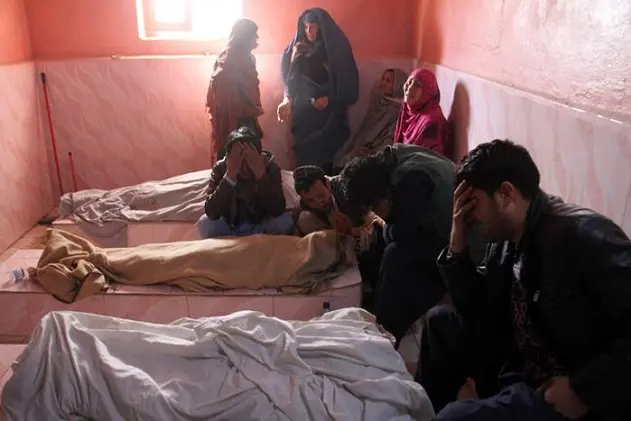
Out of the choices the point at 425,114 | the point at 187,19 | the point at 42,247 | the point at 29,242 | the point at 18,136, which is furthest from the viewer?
the point at 187,19

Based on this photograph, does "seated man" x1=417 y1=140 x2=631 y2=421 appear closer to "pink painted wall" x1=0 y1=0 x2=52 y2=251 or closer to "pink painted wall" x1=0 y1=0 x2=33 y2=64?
"pink painted wall" x1=0 y1=0 x2=52 y2=251

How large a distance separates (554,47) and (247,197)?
148 centimetres

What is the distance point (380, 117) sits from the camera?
3.79 m

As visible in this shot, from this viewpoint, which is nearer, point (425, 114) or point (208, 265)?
point (208, 265)

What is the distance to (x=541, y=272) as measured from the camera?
4.01 feet

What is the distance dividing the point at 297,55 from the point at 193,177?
107 centimetres

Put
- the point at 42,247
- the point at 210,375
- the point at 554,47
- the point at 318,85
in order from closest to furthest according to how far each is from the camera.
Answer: the point at 210,375
the point at 554,47
the point at 42,247
the point at 318,85

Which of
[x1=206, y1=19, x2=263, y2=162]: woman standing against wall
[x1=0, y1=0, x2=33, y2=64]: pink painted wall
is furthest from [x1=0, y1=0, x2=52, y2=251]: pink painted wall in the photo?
[x1=206, y1=19, x2=263, y2=162]: woman standing against wall

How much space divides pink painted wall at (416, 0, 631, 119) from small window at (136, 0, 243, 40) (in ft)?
6.20

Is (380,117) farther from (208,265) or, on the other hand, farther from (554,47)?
(554,47)

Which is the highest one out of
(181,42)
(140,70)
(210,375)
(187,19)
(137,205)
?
(187,19)

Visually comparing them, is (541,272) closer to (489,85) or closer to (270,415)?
(270,415)

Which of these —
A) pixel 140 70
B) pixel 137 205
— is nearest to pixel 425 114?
pixel 137 205

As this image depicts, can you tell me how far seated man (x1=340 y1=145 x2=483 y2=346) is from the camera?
2.00 m
